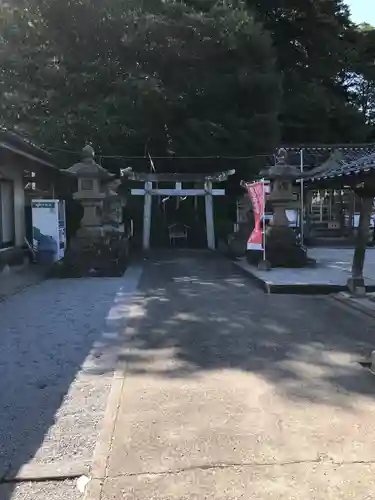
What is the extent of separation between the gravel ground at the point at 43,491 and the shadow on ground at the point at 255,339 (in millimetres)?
2067

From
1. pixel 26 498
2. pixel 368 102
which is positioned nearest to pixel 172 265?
pixel 26 498

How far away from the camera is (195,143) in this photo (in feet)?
67.1

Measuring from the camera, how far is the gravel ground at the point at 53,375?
364 cm

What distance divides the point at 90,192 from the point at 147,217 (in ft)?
22.5

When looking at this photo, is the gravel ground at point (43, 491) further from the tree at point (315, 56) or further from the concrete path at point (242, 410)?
the tree at point (315, 56)

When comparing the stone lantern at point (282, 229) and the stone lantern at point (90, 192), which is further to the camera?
the stone lantern at point (282, 229)

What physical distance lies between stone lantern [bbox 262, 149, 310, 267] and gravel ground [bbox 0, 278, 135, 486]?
5.43 m

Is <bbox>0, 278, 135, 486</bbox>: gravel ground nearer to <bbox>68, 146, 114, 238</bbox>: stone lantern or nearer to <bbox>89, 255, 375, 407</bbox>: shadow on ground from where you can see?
<bbox>89, 255, 375, 407</bbox>: shadow on ground

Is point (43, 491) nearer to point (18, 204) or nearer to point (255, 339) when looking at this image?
point (255, 339)

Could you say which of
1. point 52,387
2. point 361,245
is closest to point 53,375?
point 52,387

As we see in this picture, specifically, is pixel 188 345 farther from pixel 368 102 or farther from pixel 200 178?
pixel 368 102

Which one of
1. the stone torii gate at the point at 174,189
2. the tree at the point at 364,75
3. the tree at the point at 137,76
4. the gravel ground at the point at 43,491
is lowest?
the gravel ground at the point at 43,491

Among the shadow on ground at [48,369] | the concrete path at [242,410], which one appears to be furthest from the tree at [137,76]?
the concrete path at [242,410]

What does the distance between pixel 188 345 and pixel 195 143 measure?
1515 centimetres
